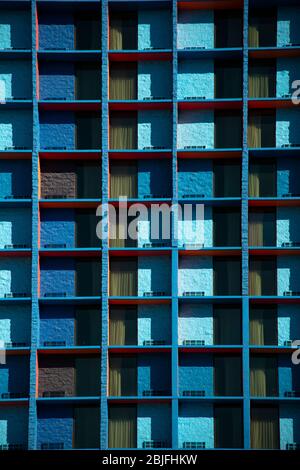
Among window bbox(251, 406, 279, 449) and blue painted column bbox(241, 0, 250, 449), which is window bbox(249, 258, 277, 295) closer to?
blue painted column bbox(241, 0, 250, 449)

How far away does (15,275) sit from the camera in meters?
44.9

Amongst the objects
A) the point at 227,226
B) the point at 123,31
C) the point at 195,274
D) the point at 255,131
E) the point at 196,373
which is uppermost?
the point at 123,31

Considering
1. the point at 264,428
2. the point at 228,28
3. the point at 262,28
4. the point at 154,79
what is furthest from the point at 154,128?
the point at 264,428

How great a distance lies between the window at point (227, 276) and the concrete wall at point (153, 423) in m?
6.30

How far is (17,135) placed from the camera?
45.7m

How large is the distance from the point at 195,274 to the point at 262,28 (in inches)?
510

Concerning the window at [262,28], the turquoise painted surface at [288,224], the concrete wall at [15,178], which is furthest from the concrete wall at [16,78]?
the turquoise painted surface at [288,224]

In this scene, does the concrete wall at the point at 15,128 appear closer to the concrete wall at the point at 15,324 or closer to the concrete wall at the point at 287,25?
the concrete wall at the point at 15,324

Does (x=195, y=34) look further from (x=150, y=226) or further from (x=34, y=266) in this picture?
(x=34, y=266)

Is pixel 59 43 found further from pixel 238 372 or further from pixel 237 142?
pixel 238 372

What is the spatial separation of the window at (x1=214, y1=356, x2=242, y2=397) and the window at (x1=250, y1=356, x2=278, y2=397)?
635mm

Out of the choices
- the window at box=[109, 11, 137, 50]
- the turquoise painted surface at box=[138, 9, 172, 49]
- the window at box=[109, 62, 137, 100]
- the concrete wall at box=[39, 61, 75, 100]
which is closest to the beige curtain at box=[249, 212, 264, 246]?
the window at box=[109, 62, 137, 100]

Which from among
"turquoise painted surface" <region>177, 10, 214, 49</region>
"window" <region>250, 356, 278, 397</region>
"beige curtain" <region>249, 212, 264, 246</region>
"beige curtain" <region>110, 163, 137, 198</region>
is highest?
"turquoise painted surface" <region>177, 10, 214, 49</region>

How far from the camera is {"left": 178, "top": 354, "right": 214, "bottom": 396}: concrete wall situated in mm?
44094
